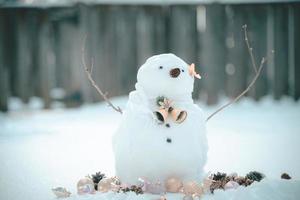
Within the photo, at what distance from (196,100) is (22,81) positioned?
7.21 ft

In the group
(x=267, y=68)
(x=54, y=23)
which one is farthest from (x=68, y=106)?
(x=267, y=68)

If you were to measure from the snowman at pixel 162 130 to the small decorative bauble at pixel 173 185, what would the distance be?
0.26 feet

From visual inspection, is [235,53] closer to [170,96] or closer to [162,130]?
[170,96]

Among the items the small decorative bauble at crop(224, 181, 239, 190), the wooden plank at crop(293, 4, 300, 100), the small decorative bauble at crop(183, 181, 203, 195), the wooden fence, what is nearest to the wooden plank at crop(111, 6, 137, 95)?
the wooden fence

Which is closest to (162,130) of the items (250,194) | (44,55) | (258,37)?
(250,194)

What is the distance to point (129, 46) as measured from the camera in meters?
6.97

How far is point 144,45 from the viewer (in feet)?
22.9

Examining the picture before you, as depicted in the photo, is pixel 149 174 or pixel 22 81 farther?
pixel 22 81

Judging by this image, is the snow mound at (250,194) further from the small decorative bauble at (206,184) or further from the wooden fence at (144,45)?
the wooden fence at (144,45)

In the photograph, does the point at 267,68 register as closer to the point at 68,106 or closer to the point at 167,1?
the point at 167,1


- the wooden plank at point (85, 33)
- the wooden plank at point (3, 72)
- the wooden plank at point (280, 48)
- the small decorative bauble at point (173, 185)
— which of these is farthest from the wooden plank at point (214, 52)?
the small decorative bauble at point (173, 185)

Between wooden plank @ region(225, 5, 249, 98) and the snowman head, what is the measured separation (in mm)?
3833

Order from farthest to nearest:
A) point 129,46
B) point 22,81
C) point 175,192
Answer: point 129,46
point 22,81
point 175,192

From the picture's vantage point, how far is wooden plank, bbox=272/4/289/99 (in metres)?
6.84
